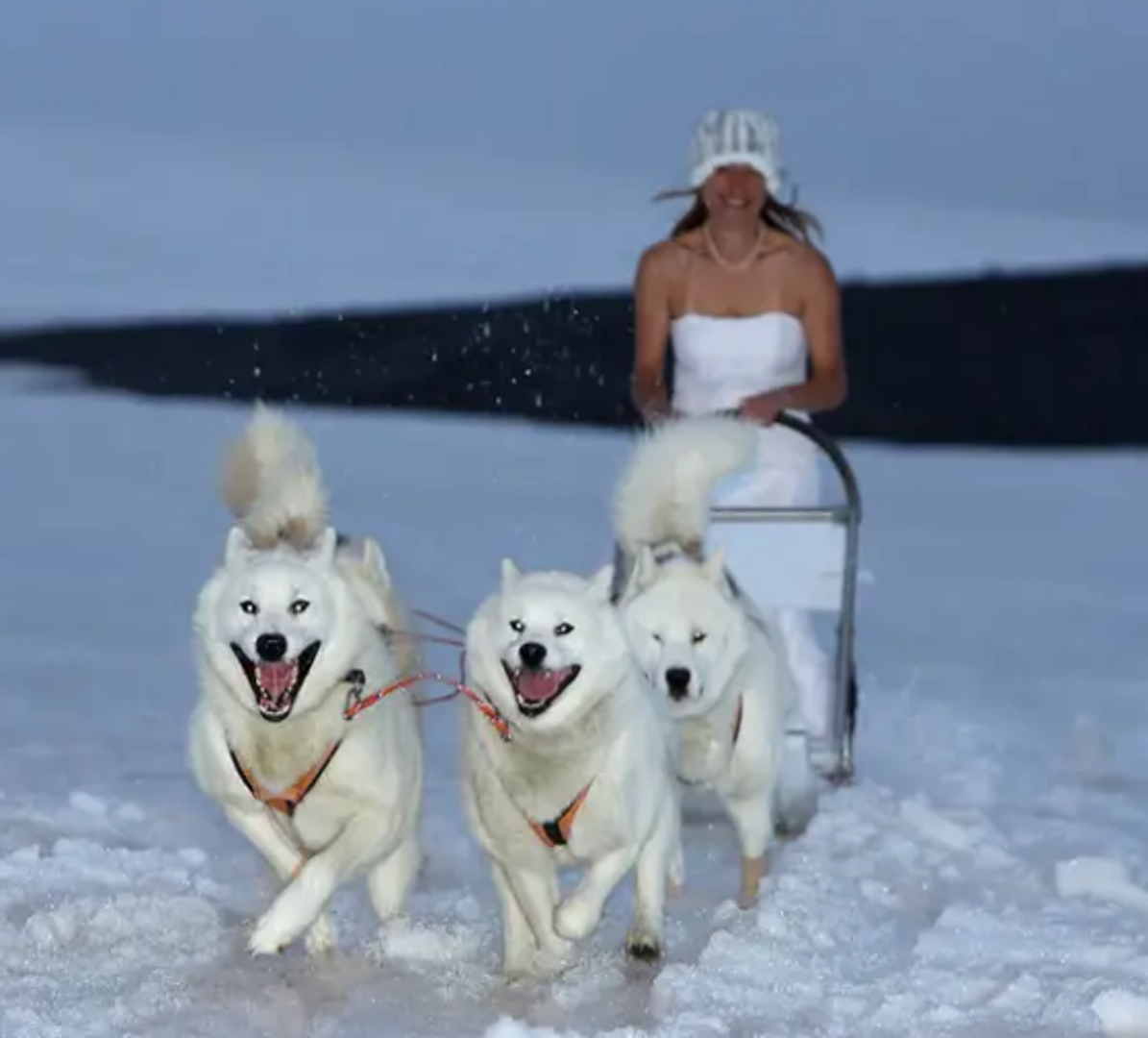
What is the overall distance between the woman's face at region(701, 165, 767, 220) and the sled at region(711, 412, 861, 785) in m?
0.51

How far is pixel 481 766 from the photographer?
4949 mm

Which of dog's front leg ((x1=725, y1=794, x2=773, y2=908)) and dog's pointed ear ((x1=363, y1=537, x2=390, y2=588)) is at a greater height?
dog's pointed ear ((x1=363, y1=537, x2=390, y2=588))

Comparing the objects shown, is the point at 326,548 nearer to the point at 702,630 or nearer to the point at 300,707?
the point at 300,707

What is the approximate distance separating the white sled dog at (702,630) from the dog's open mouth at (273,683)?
791 millimetres

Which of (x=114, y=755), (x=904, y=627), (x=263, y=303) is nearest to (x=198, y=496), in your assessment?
(x=263, y=303)

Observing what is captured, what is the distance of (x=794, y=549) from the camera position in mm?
6266

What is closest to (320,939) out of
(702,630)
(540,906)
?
(540,906)

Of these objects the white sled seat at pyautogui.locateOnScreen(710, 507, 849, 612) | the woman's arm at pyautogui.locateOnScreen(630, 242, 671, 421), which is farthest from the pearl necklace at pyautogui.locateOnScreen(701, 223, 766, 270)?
the white sled seat at pyautogui.locateOnScreen(710, 507, 849, 612)

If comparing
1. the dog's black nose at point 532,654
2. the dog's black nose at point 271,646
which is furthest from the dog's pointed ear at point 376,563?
the dog's black nose at point 532,654

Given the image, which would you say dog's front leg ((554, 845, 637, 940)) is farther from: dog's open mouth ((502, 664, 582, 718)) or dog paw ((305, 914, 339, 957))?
dog paw ((305, 914, 339, 957))

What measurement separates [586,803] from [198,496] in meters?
6.93

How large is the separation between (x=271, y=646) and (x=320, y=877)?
0.40m

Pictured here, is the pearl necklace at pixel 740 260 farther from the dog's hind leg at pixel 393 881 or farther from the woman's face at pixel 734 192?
the dog's hind leg at pixel 393 881

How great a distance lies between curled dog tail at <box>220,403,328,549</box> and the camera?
505 cm
